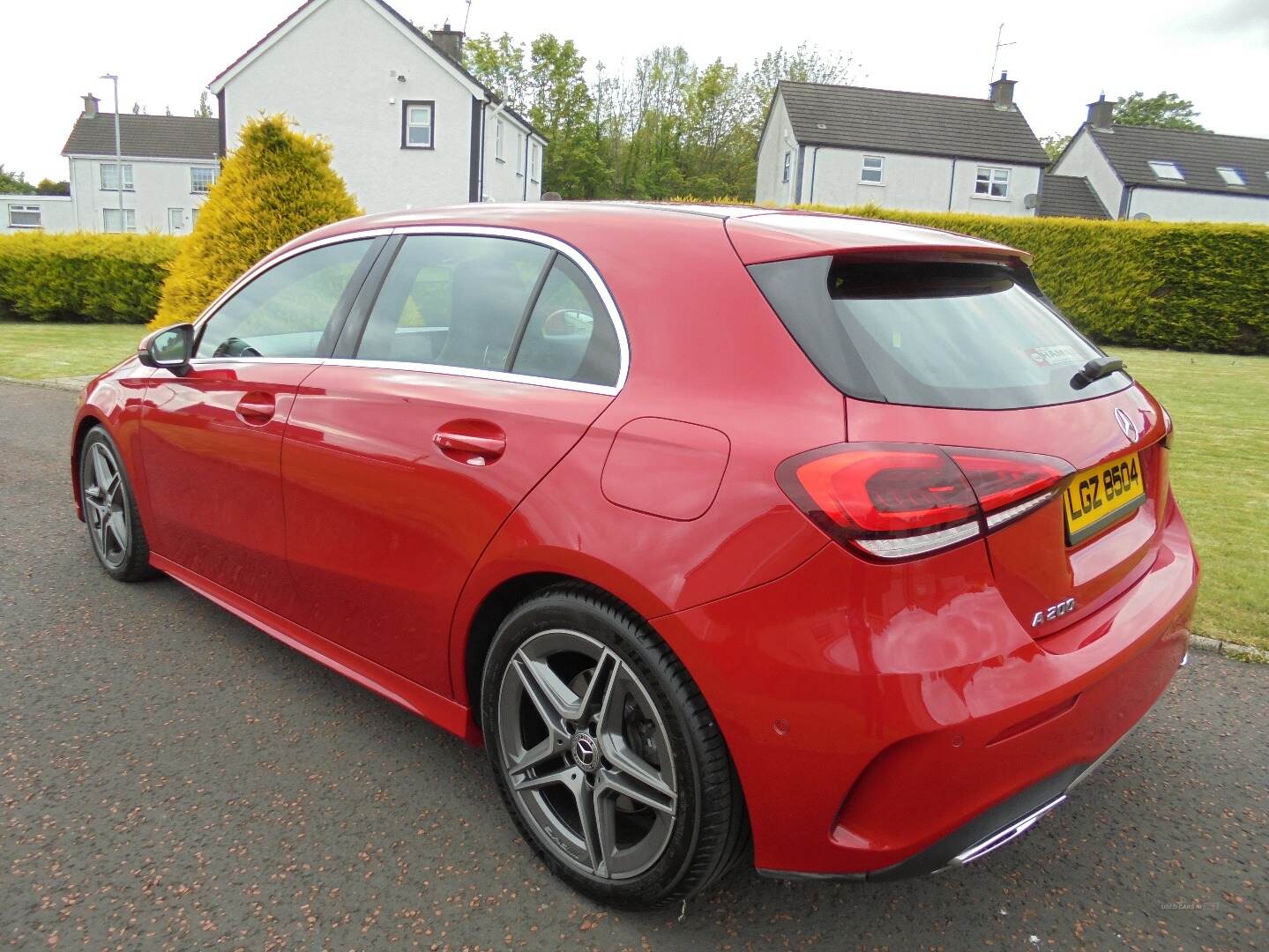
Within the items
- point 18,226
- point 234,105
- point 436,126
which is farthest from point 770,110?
point 18,226

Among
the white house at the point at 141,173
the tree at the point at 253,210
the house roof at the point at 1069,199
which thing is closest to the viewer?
the tree at the point at 253,210

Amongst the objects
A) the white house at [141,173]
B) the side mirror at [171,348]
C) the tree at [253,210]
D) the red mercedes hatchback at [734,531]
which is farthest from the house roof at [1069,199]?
the white house at [141,173]

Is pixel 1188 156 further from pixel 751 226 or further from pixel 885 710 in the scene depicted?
pixel 885 710

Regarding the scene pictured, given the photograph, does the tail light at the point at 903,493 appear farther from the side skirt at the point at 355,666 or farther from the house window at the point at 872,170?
the house window at the point at 872,170

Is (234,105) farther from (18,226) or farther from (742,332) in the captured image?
(18,226)

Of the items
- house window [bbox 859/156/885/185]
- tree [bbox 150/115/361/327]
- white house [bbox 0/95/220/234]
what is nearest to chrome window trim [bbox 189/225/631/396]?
tree [bbox 150/115/361/327]

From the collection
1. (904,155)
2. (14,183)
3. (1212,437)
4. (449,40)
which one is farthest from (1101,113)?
(14,183)

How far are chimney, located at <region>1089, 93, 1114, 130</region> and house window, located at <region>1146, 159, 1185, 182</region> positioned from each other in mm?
3445

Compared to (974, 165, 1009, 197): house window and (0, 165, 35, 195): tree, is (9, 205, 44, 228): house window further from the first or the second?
(974, 165, 1009, 197): house window

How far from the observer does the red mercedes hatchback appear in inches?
74.8

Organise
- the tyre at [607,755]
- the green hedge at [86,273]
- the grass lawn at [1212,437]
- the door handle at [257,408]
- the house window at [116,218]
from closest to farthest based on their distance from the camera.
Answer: the tyre at [607,755], the door handle at [257,408], the grass lawn at [1212,437], the green hedge at [86,273], the house window at [116,218]

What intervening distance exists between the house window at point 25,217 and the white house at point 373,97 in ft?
148

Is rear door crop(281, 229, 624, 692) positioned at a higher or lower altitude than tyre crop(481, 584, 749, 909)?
higher

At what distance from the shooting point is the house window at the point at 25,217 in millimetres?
67438
